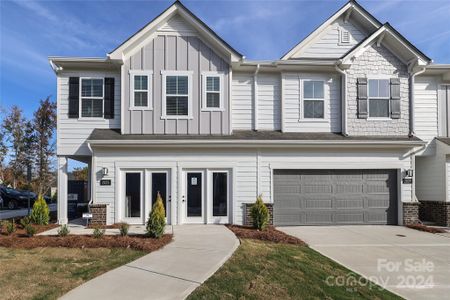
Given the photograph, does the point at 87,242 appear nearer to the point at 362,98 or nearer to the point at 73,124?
the point at 73,124

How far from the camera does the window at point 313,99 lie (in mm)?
14266

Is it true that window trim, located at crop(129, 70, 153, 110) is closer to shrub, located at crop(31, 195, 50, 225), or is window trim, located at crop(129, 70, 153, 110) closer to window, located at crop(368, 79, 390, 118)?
shrub, located at crop(31, 195, 50, 225)

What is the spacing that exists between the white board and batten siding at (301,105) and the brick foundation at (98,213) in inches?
291

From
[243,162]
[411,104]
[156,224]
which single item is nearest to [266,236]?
[156,224]

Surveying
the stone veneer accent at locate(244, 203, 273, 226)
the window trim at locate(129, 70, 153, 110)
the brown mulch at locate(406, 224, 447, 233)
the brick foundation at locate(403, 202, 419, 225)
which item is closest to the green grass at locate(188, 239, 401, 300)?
the stone veneer accent at locate(244, 203, 273, 226)

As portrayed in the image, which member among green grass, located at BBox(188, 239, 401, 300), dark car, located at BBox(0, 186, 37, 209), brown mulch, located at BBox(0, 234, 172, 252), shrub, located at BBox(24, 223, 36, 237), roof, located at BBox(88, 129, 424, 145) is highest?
roof, located at BBox(88, 129, 424, 145)

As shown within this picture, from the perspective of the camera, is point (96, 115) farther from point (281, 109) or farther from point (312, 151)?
point (312, 151)

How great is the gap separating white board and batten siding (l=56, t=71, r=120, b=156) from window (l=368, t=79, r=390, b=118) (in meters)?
9.86

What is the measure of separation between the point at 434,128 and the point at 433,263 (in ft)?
26.2

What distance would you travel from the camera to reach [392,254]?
9227 mm

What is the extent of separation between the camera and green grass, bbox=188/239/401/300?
5.94 meters

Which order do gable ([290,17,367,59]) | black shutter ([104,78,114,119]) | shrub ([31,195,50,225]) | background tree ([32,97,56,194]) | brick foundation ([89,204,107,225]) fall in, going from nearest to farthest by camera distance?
1. shrub ([31,195,50,225])
2. brick foundation ([89,204,107,225])
3. black shutter ([104,78,114,119])
4. gable ([290,17,367,59])
5. background tree ([32,97,56,194])

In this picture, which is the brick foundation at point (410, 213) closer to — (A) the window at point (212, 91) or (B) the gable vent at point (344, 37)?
(B) the gable vent at point (344, 37)

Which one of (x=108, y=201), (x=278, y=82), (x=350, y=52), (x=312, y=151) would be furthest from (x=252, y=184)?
(x=350, y=52)
